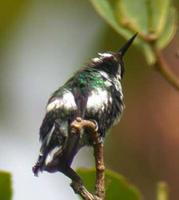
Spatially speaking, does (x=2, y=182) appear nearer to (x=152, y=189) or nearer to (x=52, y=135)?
(x=52, y=135)

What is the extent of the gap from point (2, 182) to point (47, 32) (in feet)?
13.1

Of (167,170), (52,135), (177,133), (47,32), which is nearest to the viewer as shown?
(52,135)

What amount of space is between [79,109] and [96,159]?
0.83 ft

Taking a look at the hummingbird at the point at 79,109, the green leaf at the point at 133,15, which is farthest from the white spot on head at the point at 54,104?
the green leaf at the point at 133,15

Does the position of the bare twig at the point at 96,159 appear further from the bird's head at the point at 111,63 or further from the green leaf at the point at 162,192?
the bird's head at the point at 111,63

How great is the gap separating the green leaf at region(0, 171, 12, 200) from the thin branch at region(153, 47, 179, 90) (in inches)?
15.1

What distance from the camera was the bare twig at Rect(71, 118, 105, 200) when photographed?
5.31 feet

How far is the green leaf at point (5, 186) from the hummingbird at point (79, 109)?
0.06 m

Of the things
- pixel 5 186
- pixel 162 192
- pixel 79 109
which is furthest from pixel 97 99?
pixel 162 192

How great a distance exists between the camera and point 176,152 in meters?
3.71

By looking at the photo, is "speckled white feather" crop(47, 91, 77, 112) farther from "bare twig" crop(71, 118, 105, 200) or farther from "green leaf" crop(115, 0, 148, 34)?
"green leaf" crop(115, 0, 148, 34)

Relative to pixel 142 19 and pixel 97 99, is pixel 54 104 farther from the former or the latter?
pixel 142 19

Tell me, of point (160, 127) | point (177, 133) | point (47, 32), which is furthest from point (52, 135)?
point (47, 32)

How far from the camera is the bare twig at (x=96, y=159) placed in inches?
63.7
